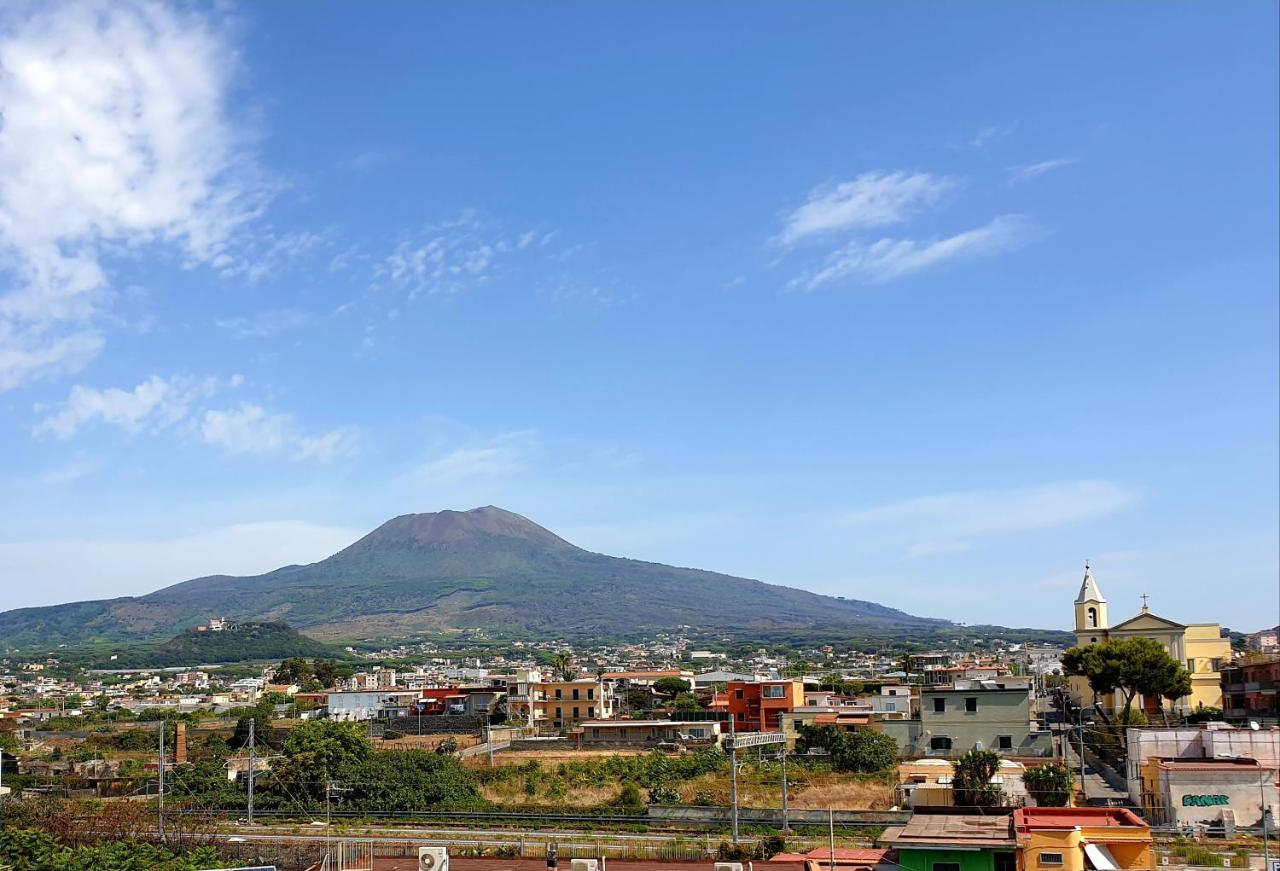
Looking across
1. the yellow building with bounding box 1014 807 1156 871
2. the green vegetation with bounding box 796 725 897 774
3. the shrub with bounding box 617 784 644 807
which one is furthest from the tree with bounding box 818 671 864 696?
the yellow building with bounding box 1014 807 1156 871

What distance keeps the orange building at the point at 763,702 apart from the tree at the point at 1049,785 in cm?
1779

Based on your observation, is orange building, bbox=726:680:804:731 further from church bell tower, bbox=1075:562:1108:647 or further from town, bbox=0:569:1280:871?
church bell tower, bbox=1075:562:1108:647

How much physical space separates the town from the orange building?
0.10 m

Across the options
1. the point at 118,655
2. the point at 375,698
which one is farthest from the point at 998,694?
the point at 118,655

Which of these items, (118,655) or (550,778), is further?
(118,655)

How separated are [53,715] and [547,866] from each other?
6591 cm

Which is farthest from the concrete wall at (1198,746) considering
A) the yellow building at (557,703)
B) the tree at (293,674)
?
the tree at (293,674)

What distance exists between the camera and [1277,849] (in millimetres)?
28781

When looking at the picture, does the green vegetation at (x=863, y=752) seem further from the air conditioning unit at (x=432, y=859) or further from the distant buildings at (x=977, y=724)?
the air conditioning unit at (x=432, y=859)

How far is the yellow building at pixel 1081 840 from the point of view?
19172 mm

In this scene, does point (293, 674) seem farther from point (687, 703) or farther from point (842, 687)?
point (842, 687)

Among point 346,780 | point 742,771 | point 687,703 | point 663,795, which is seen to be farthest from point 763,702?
point 346,780

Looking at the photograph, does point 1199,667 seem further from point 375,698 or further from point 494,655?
point 494,655

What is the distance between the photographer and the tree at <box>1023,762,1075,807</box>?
33.0 meters
